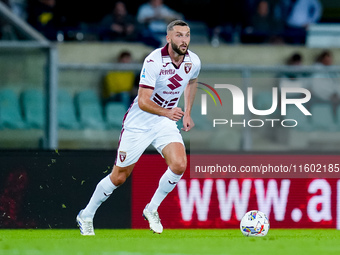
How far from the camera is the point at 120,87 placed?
994 cm

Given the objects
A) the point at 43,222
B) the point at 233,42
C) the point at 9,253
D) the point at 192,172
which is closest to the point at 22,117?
the point at 43,222

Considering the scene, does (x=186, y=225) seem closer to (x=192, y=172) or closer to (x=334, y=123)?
(x=192, y=172)

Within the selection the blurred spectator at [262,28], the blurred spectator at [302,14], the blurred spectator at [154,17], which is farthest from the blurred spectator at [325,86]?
the blurred spectator at [302,14]

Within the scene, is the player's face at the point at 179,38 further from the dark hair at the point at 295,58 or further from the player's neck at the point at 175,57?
the dark hair at the point at 295,58

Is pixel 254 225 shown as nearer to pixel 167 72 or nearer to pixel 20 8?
pixel 167 72

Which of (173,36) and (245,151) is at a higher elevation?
(173,36)

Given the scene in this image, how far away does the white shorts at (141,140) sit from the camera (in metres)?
8.52

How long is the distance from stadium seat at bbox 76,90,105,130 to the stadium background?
0.04 meters

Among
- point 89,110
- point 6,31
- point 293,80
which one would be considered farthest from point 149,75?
point 6,31

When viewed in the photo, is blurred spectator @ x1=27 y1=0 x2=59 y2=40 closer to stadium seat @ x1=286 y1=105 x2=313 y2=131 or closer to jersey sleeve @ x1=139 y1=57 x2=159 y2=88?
stadium seat @ x1=286 y1=105 x2=313 y2=131

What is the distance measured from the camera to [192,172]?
9859 mm

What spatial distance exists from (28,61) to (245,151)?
8.58 feet

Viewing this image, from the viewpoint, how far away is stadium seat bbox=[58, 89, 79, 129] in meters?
9.90

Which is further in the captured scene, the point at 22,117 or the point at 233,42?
the point at 233,42
